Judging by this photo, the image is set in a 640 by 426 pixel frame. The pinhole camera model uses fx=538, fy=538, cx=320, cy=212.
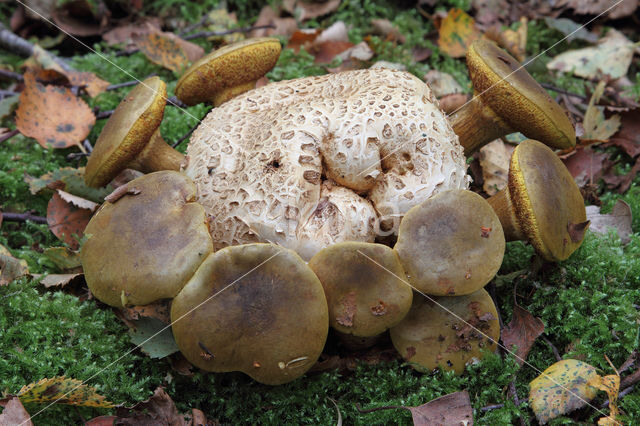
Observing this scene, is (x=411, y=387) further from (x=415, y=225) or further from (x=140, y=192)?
(x=140, y=192)

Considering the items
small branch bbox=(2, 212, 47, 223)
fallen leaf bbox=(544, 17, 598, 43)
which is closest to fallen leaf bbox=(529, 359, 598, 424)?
small branch bbox=(2, 212, 47, 223)

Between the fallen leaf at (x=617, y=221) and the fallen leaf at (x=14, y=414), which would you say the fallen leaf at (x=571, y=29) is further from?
the fallen leaf at (x=14, y=414)

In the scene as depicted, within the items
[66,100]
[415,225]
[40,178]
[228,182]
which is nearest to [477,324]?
[415,225]

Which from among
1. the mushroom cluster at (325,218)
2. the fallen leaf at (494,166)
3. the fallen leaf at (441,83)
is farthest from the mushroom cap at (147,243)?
the fallen leaf at (441,83)

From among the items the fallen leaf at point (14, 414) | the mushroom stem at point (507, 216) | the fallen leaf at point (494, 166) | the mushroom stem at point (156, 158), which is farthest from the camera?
the fallen leaf at point (494, 166)

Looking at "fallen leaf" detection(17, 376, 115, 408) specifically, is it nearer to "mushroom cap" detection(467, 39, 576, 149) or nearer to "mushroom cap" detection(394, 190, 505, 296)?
"mushroom cap" detection(394, 190, 505, 296)
